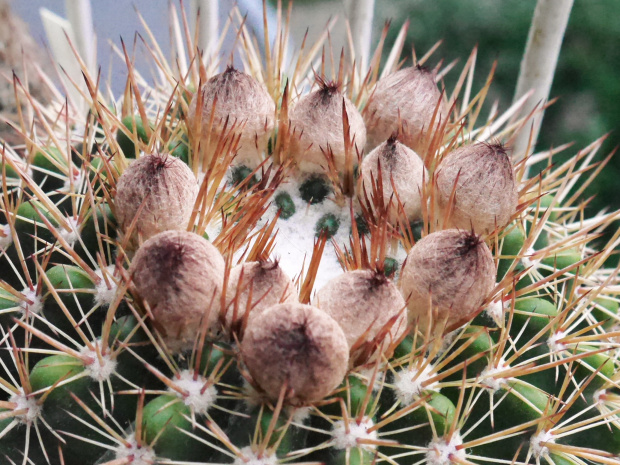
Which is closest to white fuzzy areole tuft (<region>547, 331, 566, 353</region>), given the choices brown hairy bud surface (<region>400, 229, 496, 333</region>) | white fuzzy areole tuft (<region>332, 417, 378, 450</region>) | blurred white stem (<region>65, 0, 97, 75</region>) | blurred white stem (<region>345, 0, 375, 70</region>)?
brown hairy bud surface (<region>400, 229, 496, 333</region>)

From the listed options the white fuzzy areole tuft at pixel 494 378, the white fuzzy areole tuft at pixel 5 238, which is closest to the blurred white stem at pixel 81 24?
the white fuzzy areole tuft at pixel 5 238

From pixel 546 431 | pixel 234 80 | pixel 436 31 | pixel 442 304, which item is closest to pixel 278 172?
pixel 234 80

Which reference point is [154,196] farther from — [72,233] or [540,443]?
[540,443]

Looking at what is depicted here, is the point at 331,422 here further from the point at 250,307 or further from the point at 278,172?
the point at 278,172

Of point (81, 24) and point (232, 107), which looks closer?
point (232, 107)

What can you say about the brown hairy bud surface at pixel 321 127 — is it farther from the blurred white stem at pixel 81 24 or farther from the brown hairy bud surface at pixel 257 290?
the blurred white stem at pixel 81 24

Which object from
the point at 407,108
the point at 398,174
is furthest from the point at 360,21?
the point at 398,174
